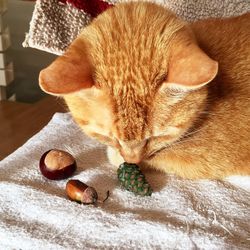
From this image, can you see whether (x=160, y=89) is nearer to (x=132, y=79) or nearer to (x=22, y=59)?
(x=132, y=79)

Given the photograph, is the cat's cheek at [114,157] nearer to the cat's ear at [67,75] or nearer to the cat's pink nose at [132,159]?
the cat's pink nose at [132,159]

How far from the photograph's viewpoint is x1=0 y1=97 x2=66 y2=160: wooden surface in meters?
1.37

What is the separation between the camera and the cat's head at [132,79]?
0.85 metres

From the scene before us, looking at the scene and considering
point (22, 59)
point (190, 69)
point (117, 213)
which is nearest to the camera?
point (190, 69)

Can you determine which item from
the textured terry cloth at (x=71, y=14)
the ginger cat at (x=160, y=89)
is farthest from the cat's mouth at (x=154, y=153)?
the textured terry cloth at (x=71, y=14)

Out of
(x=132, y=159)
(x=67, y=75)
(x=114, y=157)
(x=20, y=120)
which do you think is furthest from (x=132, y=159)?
(x=20, y=120)

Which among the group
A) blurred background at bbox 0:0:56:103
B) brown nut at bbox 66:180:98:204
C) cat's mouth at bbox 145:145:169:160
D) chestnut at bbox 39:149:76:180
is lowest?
blurred background at bbox 0:0:56:103

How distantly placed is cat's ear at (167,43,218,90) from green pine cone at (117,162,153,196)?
23 centimetres

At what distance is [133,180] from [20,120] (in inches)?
23.7

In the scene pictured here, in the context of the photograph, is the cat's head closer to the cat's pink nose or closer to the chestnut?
the cat's pink nose

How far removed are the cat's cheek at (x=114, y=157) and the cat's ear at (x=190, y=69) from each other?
0.27 m

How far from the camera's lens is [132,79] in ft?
2.94

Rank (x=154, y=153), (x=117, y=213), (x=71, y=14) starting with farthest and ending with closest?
(x=71, y=14)
(x=154, y=153)
(x=117, y=213)

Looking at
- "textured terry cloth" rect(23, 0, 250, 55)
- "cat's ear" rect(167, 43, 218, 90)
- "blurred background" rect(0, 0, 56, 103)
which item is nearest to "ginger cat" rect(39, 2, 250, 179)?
"cat's ear" rect(167, 43, 218, 90)
